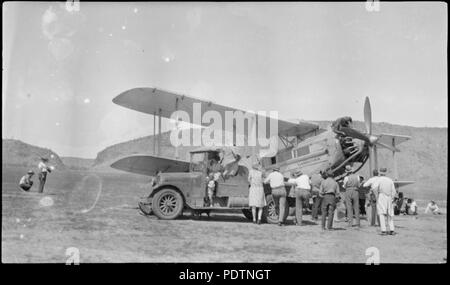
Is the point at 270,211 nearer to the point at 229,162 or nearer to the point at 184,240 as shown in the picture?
the point at 229,162

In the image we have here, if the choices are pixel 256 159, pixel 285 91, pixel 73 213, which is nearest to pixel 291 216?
pixel 256 159

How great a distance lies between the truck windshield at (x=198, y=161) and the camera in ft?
38.0

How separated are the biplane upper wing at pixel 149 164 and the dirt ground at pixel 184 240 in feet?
4.80

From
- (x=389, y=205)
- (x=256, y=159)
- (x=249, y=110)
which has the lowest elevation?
(x=389, y=205)

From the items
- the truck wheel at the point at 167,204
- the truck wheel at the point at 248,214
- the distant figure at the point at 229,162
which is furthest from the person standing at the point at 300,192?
the truck wheel at the point at 167,204

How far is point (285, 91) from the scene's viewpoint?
11781mm

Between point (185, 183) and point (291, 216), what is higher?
point (185, 183)

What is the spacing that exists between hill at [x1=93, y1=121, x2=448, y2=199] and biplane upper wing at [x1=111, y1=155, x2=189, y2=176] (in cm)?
3605

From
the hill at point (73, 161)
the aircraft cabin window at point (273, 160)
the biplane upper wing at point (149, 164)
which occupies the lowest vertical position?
the biplane upper wing at point (149, 164)

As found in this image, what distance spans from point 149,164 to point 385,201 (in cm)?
608

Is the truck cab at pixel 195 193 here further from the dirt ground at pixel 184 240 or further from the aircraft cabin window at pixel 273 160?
the aircraft cabin window at pixel 273 160

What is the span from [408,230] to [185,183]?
573cm

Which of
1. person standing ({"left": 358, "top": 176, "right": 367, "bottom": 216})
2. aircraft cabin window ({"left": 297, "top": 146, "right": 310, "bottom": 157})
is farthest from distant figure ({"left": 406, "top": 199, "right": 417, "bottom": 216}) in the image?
aircraft cabin window ({"left": 297, "top": 146, "right": 310, "bottom": 157})
